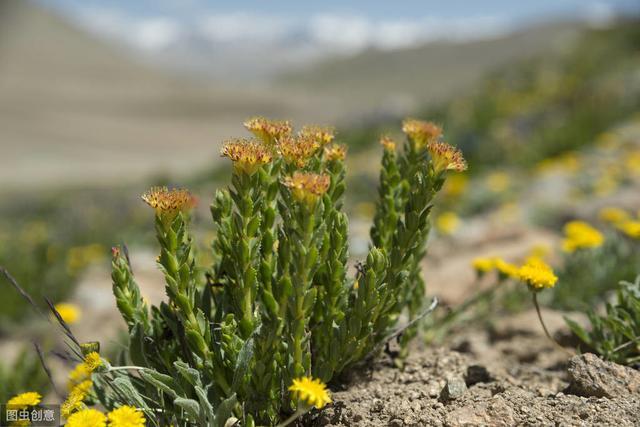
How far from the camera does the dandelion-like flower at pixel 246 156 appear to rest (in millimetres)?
2014

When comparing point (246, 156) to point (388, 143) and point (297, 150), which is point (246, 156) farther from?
point (388, 143)

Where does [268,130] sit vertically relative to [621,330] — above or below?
above

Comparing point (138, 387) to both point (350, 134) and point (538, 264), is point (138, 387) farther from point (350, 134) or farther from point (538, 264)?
point (350, 134)

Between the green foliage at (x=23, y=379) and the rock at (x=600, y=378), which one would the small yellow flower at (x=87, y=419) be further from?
the rock at (x=600, y=378)

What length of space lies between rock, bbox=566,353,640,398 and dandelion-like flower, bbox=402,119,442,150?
1.07 metres

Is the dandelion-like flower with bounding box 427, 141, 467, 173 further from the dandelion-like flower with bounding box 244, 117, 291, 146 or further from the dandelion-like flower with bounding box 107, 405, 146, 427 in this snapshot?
the dandelion-like flower with bounding box 107, 405, 146, 427

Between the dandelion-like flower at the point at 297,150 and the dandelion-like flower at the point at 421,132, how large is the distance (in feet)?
1.68

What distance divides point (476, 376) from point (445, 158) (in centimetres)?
103

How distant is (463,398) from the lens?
7.26 feet

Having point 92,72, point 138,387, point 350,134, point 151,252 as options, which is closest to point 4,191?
point 350,134

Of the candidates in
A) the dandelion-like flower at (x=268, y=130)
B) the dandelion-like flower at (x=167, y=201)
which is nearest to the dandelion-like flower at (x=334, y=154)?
the dandelion-like flower at (x=268, y=130)

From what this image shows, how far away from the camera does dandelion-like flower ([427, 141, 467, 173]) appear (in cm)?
216

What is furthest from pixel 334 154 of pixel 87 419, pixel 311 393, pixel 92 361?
pixel 87 419

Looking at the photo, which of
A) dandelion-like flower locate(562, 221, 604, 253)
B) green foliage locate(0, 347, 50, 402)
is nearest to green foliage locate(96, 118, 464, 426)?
green foliage locate(0, 347, 50, 402)
